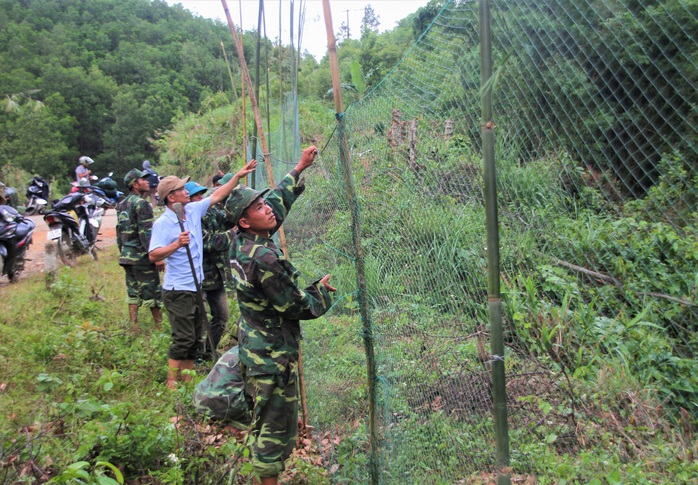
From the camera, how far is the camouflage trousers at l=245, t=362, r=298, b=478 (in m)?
2.74

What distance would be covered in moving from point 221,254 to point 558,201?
12.2 ft

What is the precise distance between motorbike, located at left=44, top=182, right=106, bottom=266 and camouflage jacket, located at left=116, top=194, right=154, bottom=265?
3.17 meters

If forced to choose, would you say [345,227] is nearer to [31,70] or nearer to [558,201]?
[558,201]

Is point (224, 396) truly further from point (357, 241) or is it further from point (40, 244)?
point (40, 244)

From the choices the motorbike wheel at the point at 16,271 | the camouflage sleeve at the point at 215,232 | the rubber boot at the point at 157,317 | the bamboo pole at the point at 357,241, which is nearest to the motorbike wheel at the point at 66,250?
the motorbike wheel at the point at 16,271

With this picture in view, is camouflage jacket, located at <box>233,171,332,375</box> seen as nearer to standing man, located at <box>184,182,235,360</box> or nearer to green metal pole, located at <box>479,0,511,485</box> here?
green metal pole, located at <box>479,0,511,485</box>

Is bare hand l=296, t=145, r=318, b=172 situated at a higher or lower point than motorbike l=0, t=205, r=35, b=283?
higher

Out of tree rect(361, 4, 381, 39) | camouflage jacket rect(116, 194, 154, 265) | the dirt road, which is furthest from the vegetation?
tree rect(361, 4, 381, 39)

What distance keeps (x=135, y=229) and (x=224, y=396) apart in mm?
2555

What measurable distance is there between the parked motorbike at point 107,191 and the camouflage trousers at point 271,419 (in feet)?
26.6

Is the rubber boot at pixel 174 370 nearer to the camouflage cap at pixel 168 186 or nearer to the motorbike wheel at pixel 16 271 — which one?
the camouflage cap at pixel 168 186

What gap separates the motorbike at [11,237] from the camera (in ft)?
22.2

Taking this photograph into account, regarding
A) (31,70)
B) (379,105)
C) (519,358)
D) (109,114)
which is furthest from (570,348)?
(31,70)

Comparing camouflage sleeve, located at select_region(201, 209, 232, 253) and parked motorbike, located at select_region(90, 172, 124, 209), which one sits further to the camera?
parked motorbike, located at select_region(90, 172, 124, 209)
